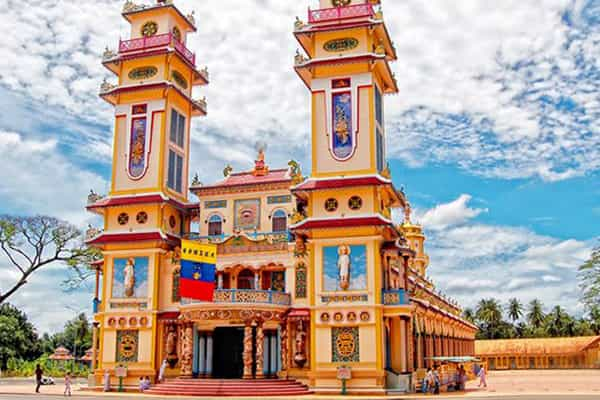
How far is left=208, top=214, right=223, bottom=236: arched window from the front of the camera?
3459 cm

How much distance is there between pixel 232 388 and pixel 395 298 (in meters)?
7.95

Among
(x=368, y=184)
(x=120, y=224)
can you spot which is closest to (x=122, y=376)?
(x=120, y=224)

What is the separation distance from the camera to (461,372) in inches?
1286

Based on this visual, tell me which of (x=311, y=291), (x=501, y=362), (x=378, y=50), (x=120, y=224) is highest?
(x=378, y=50)

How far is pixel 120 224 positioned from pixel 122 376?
752 cm

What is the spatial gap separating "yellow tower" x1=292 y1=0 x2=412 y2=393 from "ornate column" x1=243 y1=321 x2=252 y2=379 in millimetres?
2741

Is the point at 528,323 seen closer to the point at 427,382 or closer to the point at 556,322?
the point at 556,322

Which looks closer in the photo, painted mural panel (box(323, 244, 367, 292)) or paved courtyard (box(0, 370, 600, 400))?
paved courtyard (box(0, 370, 600, 400))

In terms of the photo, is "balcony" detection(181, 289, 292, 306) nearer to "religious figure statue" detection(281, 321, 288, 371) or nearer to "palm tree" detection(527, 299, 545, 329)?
"religious figure statue" detection(281, 321, 288, 371)

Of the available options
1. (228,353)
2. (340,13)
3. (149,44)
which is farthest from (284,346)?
(149,44)

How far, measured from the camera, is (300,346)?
99.3ft

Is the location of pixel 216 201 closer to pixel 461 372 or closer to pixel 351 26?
pixel 351 26

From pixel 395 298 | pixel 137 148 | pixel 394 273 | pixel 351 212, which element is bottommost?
pixel 395 298

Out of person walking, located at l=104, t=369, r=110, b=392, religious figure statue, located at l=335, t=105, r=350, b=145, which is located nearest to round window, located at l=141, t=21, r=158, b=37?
religious figure statue, located at l=335, t=105, r=350, b=145
